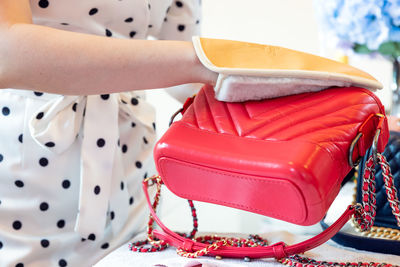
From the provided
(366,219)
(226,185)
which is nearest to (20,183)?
(226,185)

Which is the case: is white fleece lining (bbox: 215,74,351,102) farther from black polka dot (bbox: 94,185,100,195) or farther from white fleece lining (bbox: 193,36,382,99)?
black polka dot (bbox: 94,185,100,195)

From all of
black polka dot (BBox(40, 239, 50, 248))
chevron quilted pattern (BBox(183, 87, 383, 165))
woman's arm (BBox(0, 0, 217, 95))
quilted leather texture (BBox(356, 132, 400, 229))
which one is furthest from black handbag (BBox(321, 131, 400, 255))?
black polka dot (BBox(40, 239, 50, 248))

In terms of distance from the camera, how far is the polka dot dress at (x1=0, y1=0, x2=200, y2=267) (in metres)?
0.60

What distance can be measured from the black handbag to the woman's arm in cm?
27

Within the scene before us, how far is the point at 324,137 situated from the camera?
421 mm

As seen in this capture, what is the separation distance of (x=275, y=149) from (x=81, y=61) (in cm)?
20

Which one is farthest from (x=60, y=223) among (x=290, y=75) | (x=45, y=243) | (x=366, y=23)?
(x=366, y=23)

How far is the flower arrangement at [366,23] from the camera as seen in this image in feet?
2.95

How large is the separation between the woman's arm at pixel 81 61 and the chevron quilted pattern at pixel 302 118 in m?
0.05

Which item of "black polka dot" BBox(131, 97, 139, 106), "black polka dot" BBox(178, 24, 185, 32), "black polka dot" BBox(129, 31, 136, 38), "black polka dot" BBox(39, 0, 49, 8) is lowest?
"black polka dot" BBox(131, 97, 139, 106)

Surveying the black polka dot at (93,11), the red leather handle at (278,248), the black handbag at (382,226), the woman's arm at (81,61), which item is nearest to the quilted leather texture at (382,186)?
the black handbag at (382,226)

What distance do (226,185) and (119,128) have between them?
0.30 meters

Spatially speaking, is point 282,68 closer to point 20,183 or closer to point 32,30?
point 32,30

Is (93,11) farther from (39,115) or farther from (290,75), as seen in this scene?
(290,75)
